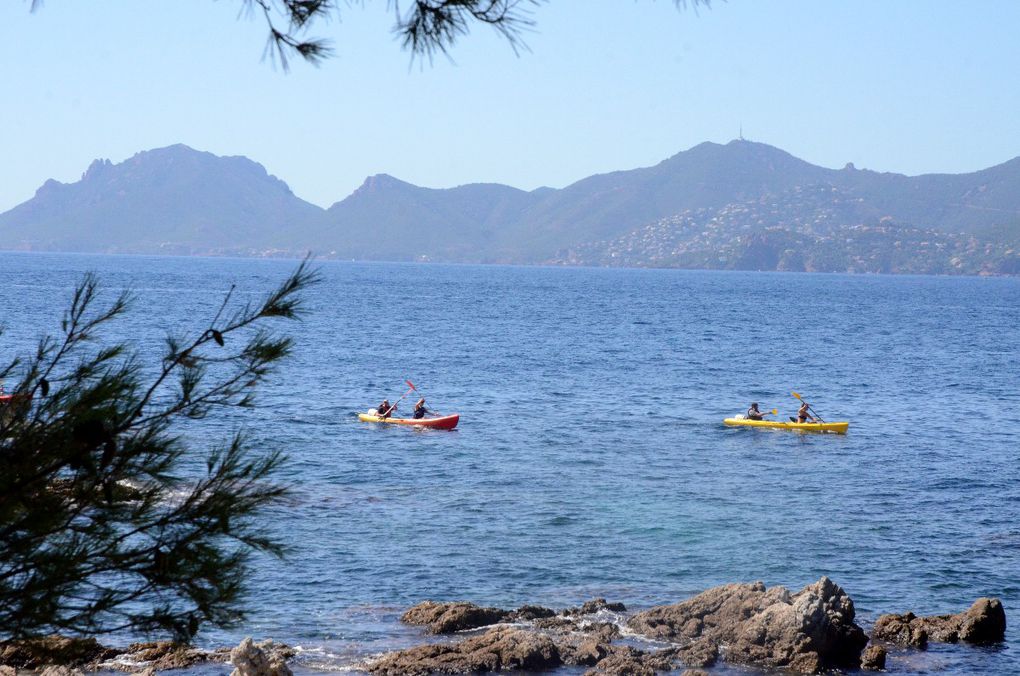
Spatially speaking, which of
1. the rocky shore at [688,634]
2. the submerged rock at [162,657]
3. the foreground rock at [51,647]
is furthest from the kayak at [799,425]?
the foreground rock at [51,647]

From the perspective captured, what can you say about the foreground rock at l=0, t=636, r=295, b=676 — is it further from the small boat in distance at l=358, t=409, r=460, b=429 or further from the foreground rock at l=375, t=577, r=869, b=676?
the small boat in distance at l=358, t=409, r=460, b=429

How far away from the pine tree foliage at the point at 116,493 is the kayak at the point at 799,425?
34.8 metres

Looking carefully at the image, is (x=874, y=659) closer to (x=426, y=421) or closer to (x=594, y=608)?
(x=594, y=608)

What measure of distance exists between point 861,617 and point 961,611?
185 centimetres

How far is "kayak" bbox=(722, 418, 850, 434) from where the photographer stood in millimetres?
38938

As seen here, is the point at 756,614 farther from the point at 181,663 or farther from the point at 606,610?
the point at 181,663

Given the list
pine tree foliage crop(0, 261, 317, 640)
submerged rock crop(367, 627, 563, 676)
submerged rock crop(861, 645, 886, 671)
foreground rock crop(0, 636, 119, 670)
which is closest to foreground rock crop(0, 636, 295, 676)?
submerged rock crop(367, 627, 563, 676)

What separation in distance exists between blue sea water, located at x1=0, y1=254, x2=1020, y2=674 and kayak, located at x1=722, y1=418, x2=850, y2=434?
52 cm

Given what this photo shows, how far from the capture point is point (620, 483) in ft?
96.6

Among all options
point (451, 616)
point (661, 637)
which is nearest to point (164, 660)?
point (451, 616)

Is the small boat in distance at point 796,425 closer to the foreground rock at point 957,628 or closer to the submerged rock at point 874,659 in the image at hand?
the foreground rock at point 957,628

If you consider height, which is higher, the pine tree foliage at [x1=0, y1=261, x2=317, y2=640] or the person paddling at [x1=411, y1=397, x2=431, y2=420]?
the pine tree foliage at [x1=0, y1=261, x2=317, y2=640]

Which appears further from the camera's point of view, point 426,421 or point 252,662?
point 426,421

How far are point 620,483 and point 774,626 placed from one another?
40.2 ft
